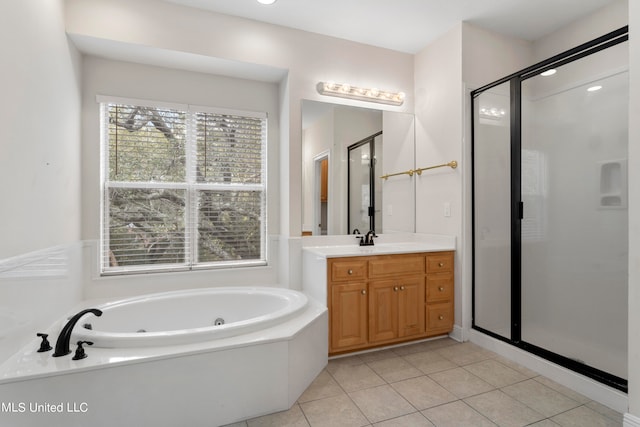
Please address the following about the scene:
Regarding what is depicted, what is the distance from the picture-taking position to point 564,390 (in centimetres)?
200

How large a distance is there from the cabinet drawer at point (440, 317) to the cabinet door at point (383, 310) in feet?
1.12

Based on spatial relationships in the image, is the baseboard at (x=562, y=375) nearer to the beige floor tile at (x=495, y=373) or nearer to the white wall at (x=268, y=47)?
the beige floor tile at (x=495, y=373)

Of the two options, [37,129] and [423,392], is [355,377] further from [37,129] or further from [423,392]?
A: [37,129]

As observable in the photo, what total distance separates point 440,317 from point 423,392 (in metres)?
0.88

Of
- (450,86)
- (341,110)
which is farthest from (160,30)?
(450,86)

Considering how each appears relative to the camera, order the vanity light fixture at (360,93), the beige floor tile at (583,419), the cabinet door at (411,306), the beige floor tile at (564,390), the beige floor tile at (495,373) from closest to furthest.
Result: the beige floor tile at (583,419) → the beige floor tile at (564,390) → the beige floor tile at (495,373) → the cabinet door at (411,306) → the vanity light fixture at (360,93)

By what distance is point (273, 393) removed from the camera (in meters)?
1.79

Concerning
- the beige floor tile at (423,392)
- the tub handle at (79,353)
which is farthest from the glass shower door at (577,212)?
the tub handle at (79,353)

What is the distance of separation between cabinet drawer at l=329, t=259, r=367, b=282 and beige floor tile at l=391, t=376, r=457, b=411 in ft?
2.49

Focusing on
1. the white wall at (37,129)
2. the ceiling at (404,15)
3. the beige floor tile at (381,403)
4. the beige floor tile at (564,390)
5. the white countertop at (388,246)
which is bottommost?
the beige floor tile at (381,403)

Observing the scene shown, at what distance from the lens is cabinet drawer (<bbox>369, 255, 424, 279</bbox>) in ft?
8.29

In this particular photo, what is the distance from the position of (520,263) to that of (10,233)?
10.4ft

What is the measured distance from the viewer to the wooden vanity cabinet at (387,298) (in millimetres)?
2414

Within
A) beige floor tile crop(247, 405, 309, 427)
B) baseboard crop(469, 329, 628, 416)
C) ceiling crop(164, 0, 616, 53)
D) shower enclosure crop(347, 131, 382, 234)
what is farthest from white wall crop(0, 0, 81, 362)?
baseboard crop(469, 329, 628, 416)
